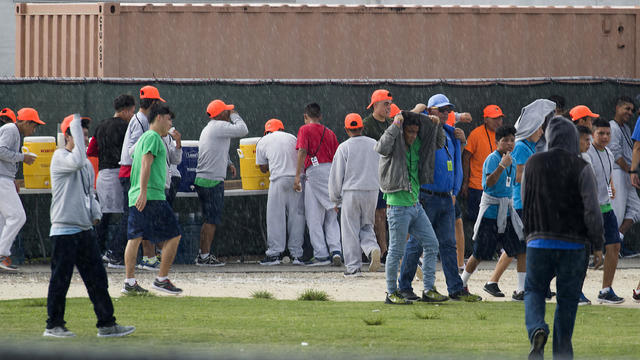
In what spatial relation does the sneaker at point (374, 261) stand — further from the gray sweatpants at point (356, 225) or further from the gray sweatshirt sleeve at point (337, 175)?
the gray sweatshirt sleeve at point (337, 175)

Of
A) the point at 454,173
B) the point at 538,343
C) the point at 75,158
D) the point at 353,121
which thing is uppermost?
the point at 353,121

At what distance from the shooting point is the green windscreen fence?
13443 mm

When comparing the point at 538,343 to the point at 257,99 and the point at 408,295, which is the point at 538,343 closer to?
the point at 408,295

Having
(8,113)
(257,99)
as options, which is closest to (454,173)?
(257,99)

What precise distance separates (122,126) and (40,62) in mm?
4226

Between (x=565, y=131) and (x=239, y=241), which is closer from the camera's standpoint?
(x=565, y=131)

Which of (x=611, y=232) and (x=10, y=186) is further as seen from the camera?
(x=10, y=186)

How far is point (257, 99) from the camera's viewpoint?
13852 millimetres

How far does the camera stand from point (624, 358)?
6.42 m

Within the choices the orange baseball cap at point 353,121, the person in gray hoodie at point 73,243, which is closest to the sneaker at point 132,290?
the person in gray hoodie at point 73,243

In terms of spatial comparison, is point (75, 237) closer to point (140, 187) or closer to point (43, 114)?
point (140, 187)

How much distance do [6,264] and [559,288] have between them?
769 cm

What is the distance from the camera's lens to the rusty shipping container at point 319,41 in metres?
14.9

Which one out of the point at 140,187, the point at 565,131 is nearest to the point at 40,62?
the point at 140,187
